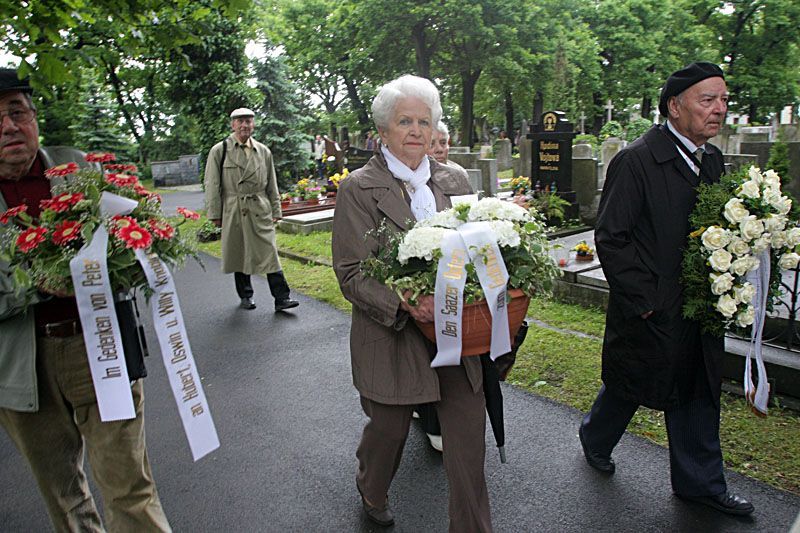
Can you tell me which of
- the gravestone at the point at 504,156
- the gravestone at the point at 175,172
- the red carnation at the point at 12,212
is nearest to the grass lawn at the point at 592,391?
the red carnation at the point at 12,212

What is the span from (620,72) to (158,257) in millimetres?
39997

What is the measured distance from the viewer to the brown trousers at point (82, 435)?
2523mm

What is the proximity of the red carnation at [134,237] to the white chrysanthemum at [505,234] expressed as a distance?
4.38 ft

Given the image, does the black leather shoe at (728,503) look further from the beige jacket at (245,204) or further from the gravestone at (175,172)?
the gravestone at (175,172)

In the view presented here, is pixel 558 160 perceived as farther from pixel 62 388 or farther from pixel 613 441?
pixel 62 388

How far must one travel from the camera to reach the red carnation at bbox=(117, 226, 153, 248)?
2.29m

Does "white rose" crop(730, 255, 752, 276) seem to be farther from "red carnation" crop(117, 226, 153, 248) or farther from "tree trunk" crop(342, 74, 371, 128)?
"tree trunk" crop(342, 74, 371, 128)

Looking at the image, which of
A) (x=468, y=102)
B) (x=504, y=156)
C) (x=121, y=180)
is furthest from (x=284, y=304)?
(x=468, y=102)

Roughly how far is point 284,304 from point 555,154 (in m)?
5.56

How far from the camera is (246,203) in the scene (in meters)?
7.16

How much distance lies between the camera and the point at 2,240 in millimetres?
2336

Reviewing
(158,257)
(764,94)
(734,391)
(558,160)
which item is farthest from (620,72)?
(158,257)

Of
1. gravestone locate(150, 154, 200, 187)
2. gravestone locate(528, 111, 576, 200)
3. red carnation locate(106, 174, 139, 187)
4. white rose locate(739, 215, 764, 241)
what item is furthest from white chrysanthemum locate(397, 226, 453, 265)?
gravestone locate(150, 154, 200, 187)

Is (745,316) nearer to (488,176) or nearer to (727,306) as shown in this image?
(727,306)
